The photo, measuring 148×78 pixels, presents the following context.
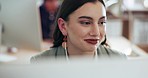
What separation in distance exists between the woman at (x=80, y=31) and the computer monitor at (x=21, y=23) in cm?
6

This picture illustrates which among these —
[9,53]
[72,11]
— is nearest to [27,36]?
[9,53]

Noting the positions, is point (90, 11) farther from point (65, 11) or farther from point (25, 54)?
point (25, 54)

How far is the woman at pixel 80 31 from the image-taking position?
0.43 m

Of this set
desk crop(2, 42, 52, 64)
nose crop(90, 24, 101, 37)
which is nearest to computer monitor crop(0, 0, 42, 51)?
desk crop(2, 42, 52, 64)

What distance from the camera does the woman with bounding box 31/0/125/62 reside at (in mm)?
433

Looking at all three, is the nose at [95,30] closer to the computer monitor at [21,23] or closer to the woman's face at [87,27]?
the woman's face at [87,27]

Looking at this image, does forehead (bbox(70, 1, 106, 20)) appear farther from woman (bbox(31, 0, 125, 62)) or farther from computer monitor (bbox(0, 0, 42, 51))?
computer monitor (bbox(0, 0, 42, 51))

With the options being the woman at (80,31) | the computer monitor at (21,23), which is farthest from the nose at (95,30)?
the computer monitor at (21,23)

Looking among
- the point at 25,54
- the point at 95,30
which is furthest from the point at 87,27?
the point at 25,54

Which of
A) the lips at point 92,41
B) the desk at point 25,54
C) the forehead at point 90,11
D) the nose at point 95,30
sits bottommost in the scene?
the desk at point 25,54

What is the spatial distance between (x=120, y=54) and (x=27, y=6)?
0.22 metres

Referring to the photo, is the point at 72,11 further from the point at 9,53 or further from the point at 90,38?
the point at 9,53

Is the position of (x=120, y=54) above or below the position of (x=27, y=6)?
below

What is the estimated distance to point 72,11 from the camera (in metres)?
0.44
